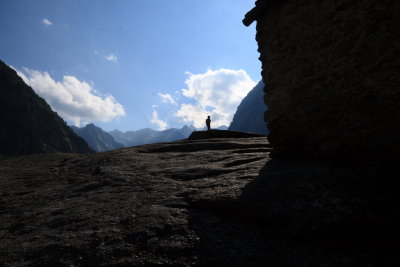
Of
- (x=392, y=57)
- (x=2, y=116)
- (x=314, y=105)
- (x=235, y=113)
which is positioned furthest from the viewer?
(x=235, y=113)

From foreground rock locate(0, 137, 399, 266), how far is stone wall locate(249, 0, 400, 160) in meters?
0.67

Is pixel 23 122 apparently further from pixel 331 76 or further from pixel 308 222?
pixel 308 222

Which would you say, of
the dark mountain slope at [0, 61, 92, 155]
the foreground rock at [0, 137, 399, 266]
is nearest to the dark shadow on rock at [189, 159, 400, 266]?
the foreground rock at [0, 137, 399, 266]

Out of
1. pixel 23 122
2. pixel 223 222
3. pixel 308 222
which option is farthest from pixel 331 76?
pixel 23 122

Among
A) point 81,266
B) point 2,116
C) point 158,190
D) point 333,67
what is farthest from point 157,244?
point 2,116

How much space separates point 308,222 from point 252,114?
166353 mm

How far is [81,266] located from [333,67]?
5.93m

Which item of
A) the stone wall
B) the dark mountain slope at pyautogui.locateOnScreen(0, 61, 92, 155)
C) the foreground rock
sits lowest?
the foreground rock

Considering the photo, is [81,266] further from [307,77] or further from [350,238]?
[307,77]

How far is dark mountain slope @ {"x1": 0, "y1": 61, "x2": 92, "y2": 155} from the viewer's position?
3920 inches

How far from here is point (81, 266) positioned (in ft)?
11.3

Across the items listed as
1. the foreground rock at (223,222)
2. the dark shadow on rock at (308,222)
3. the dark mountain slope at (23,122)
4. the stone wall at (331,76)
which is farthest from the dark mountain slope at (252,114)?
Answer: the dark shadow on rock at (308,222)

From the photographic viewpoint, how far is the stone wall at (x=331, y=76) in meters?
4.89

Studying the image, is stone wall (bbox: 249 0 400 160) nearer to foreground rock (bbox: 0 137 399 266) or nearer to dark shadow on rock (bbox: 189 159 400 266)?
foreground rock (bbox: 0 137 399 266)
